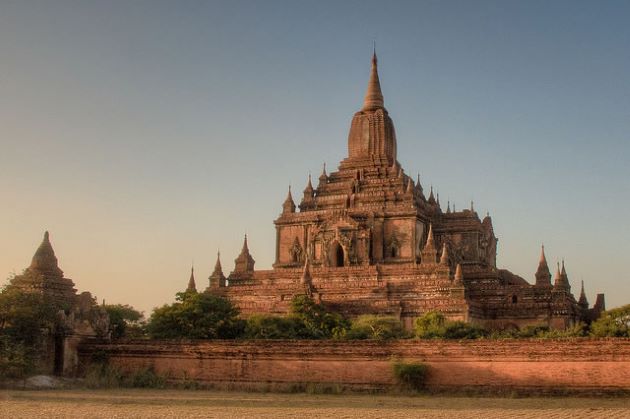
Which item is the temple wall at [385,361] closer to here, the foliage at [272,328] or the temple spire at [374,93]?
the foliage at [272,328]

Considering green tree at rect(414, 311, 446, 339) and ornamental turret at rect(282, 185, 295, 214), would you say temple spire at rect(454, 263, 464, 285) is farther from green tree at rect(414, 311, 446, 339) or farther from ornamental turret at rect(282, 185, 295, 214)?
ornamental turret at rect(282, 185, 295, 214)

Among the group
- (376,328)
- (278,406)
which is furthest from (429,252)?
(278,406)

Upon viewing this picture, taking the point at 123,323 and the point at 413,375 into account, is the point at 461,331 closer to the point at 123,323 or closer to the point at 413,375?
the point at 413,375

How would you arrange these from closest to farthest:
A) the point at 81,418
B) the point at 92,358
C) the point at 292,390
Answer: the point at 81,418 < the point at 292,390 < the point at 92,358

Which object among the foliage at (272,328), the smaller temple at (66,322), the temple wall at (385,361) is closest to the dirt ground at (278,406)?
the temple wall at (385,361)

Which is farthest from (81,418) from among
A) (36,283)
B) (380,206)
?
(380,206)

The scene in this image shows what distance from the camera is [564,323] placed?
139 ft

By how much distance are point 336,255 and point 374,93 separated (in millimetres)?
11155

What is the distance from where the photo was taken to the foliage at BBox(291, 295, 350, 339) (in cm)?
3584

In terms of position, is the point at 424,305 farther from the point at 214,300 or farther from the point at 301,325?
Result: the point at 214,300

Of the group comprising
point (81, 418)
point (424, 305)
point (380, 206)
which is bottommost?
point (81, 418)

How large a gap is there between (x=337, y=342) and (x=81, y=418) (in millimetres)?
9910

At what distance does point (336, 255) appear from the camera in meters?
48.7

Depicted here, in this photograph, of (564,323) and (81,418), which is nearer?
(81,418)
